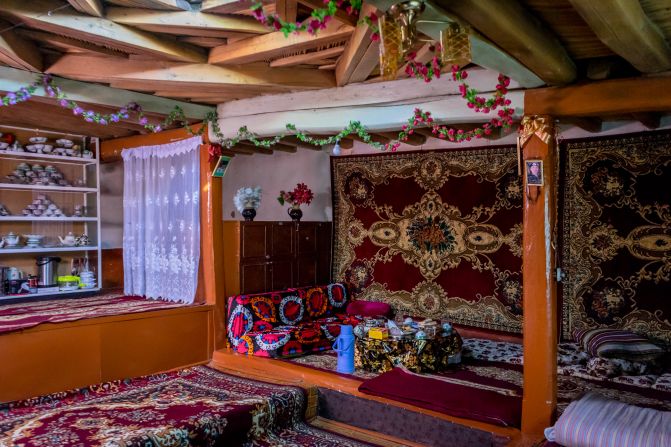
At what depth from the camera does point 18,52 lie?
349 centimetres

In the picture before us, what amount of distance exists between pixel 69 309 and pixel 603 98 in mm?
4624

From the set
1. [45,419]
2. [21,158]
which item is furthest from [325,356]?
[21,158]

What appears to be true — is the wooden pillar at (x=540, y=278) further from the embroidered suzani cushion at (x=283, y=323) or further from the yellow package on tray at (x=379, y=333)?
the embroidered suzani cushion at (x=283, y=323)

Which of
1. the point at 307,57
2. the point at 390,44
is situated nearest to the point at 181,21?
the point at 307,57

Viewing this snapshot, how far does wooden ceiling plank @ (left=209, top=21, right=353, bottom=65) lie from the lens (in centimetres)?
311

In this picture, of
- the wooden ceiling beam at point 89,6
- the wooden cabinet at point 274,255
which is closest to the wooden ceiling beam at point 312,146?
the wooden cabinet at point 274,255

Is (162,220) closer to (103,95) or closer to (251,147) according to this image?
(251,147)

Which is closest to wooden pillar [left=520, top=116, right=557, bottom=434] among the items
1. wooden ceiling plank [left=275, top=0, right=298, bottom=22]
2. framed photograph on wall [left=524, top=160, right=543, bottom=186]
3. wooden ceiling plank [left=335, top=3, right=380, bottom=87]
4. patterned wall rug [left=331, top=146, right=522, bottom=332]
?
framed photograph on wall [left=524, top=160, right=543, bottom=186]

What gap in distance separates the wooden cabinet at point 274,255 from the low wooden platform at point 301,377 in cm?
73

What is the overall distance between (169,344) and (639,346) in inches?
159

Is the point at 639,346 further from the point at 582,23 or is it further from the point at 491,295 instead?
the point at 582,23

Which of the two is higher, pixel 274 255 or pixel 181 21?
pixel 181 21

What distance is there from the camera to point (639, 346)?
4.06 metres

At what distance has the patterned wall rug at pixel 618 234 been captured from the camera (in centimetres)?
442
